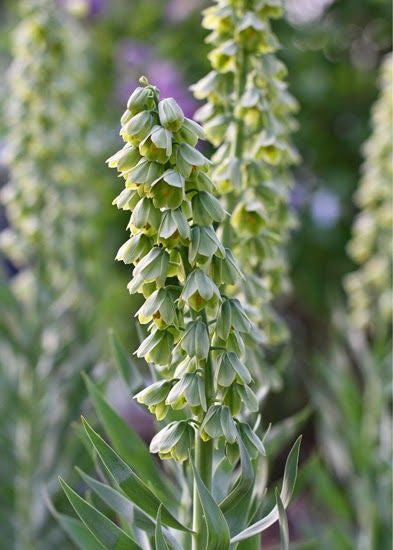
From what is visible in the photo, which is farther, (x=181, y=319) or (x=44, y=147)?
(x=44, y=147)

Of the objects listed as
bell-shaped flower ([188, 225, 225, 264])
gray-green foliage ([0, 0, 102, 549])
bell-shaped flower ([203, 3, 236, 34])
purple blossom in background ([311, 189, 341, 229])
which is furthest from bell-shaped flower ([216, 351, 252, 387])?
purple blossom in background ([311, 189, 341, 229])

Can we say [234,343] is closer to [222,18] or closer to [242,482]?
[242,482]

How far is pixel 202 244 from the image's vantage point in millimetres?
779

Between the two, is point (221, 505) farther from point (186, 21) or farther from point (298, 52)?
point (186, 21)

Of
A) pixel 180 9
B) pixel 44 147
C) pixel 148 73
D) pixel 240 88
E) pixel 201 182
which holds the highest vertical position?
pixel 180 9

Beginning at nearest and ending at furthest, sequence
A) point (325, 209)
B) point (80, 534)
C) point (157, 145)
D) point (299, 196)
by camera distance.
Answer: point (157, 145), point (80, 534), point (325, 209), point (299, 196)

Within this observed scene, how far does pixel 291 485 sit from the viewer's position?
2.70 feet

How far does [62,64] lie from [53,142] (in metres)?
0.19

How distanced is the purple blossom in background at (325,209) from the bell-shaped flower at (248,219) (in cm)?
207

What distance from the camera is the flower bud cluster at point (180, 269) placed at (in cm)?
77

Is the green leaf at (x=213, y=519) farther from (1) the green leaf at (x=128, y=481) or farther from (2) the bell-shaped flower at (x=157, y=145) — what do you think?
(2) the bell-shaped flower at (x=157, y=145)

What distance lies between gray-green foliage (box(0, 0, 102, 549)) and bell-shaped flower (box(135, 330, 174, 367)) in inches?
40.6

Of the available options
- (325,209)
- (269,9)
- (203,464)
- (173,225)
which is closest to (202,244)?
(173,225)

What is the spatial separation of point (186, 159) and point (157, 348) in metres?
0.19
